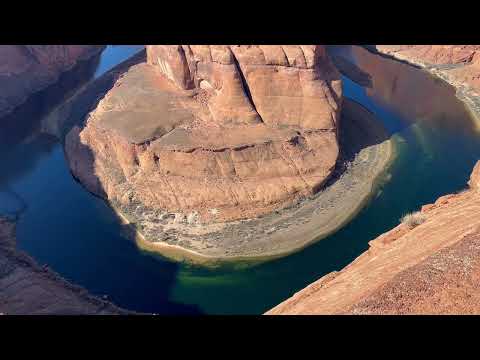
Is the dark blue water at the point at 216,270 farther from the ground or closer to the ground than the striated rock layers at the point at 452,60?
closer to the ground

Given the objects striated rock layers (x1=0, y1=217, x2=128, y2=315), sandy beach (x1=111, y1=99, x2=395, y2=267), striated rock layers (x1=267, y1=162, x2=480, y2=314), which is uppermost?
striated rock layers (x1=267, y1=162, x2=480, y2=314)

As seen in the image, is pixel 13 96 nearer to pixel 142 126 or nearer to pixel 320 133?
pixel 142 126

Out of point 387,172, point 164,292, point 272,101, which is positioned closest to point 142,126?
point 272,101

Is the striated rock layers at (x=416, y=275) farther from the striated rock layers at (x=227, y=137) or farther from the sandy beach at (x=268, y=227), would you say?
the striated rock layers at (x=227, y=137)

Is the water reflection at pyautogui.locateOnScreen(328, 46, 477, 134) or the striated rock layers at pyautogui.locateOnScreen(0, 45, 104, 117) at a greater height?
the striated rock layers at pyautogui.locateOnScreen(0, 45, 104, 117)

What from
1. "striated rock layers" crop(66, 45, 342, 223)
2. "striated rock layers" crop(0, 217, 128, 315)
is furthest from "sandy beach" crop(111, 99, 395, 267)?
"striated rock layers" crop(0, 217, 128, 315)

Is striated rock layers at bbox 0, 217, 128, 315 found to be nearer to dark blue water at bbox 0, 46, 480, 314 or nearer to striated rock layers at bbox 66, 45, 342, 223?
dark blue water at bbox 0, 46, 480, 314

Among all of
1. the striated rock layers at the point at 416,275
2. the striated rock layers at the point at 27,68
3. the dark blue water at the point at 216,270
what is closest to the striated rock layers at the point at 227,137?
the dark blue water at the point at 216,270
